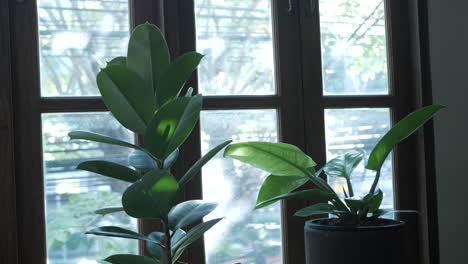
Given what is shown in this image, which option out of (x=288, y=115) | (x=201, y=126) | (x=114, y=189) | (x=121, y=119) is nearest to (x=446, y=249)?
(x=288, y=115)

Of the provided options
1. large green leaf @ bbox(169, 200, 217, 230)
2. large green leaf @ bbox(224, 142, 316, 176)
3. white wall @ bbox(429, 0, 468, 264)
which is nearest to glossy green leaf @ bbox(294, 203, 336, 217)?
large green leaf @ bbox(224, 142, 316, 176)

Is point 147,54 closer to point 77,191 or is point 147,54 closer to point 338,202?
point 77,191

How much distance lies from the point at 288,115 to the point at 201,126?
0.31 m

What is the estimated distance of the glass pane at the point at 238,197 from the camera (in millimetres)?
1816

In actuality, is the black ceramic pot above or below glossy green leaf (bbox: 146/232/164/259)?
below

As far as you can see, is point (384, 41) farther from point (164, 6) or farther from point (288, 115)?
point (164, 6)

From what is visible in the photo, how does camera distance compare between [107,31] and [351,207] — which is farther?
[107,31]

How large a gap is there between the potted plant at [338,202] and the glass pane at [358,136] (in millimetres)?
311

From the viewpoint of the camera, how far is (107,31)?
1702 mm

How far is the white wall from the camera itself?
202 cm

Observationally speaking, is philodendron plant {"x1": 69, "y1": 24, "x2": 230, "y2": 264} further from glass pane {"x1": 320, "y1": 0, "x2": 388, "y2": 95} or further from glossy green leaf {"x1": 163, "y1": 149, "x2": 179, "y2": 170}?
glass pane {"x1": 320, "y1": 0, "x2": 388, "y2": 95}

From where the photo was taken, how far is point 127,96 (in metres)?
1.25

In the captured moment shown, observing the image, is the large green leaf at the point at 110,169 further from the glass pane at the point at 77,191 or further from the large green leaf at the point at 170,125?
the glass pane at the point at 77,191

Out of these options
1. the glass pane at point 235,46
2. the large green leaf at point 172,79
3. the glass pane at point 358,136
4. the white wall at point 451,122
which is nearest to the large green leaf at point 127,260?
the large green leaf at point 172,79
